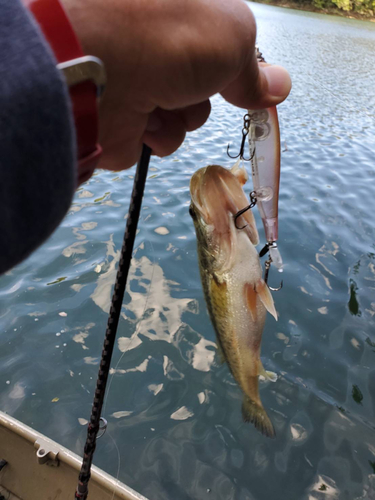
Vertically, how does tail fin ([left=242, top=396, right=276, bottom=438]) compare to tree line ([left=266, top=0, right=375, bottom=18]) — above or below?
below

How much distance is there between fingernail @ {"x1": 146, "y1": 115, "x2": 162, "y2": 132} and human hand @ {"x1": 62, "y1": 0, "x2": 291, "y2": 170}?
0.60 feet

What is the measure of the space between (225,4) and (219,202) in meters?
1.02

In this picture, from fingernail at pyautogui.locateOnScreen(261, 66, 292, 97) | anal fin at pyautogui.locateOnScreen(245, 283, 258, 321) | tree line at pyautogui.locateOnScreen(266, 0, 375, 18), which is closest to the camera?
fingernail at pyautogui.locateOnScreen(261, 66, 292, 97)

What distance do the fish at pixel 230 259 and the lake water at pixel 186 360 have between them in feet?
4.18

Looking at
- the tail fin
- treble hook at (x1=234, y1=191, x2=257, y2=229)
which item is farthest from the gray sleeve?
the tail fin

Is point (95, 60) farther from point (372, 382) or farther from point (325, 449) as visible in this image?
point (372, 382)

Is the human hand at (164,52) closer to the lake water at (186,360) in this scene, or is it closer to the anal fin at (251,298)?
the anal fin at (251,298)

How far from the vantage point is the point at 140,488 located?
111 inches

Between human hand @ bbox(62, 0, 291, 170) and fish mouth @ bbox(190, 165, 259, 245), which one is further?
fish mouth @ bbox(190, 165, 259, 245)

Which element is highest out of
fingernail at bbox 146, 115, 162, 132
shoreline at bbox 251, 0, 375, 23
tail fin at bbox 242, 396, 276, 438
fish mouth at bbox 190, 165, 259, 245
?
shoreline at bbox 251, 0, 375, 23

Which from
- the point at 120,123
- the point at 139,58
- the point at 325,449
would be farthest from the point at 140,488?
the point at 139,58

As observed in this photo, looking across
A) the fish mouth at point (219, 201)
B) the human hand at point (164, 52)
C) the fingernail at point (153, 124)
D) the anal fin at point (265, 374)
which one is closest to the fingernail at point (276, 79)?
the human hand at point (164, 52)

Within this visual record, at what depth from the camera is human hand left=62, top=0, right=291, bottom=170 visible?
0.89 metres

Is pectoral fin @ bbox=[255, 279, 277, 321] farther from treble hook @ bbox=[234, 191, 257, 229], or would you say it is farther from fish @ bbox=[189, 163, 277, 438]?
treble hook @ bbox=[234, 191, 257, 229]
